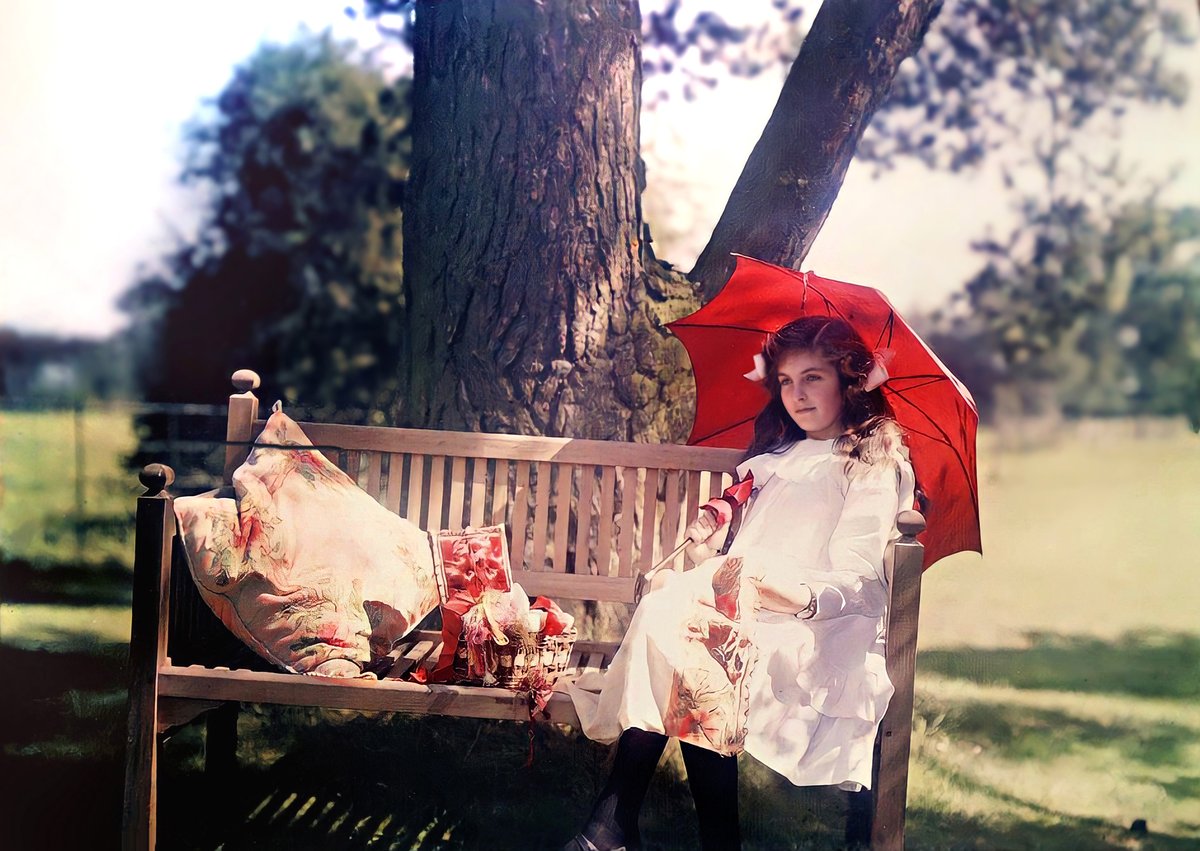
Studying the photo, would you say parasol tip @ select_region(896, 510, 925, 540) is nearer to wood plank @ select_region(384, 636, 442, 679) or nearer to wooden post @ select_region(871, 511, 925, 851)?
wooden post @ select_region(871, 511, 925, 851)

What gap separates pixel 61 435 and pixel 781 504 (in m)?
2.13

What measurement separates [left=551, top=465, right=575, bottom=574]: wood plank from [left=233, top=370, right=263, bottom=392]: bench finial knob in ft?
2.94

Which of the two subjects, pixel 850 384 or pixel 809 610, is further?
pixel 850 384

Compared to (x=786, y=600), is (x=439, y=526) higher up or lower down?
higher up

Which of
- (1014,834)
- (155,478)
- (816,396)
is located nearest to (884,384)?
(816,396)

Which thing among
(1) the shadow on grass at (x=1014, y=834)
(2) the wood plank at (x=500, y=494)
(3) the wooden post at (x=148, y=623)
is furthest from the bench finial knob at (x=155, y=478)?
(1) the shadow on grass at (x=1014, y=834)

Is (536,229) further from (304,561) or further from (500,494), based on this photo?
(304,561)

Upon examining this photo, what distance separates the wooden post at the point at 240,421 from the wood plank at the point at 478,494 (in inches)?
25.0

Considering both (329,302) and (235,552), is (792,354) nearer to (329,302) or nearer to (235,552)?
(329,302)

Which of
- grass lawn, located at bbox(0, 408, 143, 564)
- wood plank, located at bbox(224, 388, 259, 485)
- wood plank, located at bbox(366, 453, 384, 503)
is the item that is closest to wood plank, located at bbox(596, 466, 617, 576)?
wood plank, located at bbox(366, 453, 384, 503)

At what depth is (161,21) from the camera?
3.13 metres

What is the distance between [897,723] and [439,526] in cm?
135

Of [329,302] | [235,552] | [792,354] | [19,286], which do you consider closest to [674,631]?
[792,354]

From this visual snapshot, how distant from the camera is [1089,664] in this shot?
314cm
